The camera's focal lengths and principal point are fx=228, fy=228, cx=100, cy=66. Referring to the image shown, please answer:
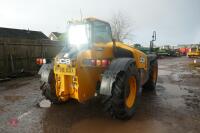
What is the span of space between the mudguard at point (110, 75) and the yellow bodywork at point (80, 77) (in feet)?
1.33

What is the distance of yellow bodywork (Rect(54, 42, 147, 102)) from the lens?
4863 millimetres

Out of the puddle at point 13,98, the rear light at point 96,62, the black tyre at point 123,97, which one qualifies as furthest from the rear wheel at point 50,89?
the puddle at point 13,98

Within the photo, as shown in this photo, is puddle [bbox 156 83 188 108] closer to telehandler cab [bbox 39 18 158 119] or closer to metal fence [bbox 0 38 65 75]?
telehandler cab [bbox 39 18 158 119]

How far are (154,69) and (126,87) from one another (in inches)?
153

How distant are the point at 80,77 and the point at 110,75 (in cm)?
65

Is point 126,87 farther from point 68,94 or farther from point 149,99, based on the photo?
point 149,99

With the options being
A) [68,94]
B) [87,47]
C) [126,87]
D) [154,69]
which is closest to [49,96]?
[68,94]

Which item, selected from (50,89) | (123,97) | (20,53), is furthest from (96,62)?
(20,53)

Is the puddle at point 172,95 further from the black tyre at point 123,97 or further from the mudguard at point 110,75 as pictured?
the mudguard at point 110,75

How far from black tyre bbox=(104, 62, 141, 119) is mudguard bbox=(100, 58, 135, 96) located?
9cm

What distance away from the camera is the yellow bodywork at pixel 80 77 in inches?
191

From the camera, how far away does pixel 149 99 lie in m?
7.07

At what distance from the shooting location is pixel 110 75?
15.5 ft

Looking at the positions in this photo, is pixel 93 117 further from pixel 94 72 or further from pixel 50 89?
pixel 50 89
